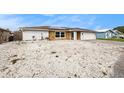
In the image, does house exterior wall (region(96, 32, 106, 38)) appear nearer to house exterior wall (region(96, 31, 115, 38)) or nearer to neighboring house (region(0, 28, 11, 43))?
house exterior wall (region(96, 31, 115, 38))

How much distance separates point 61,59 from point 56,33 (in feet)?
2.82

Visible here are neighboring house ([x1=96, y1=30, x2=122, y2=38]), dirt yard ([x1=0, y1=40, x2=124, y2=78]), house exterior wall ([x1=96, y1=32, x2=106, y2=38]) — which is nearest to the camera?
dirt yard ([x1=0, y1=40, x2=124, y2=78])

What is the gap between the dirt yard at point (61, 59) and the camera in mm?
6301

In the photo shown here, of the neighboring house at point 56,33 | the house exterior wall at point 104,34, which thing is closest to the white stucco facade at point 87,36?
the neighboring house at point 56,33

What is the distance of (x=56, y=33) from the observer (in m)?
7.15

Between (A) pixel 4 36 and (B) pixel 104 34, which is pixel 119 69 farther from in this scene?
(A) pixel 4 36

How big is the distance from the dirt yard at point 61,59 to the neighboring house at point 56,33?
16 cm

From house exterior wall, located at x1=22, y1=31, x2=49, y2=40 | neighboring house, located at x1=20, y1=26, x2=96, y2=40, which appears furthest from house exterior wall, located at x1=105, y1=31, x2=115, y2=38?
house exterior wall, located at x1=22, y1=31, x2=49, y2=40

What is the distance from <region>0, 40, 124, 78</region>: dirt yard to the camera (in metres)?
6.30

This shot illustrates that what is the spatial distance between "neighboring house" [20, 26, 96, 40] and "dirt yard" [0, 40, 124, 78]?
16 cm
